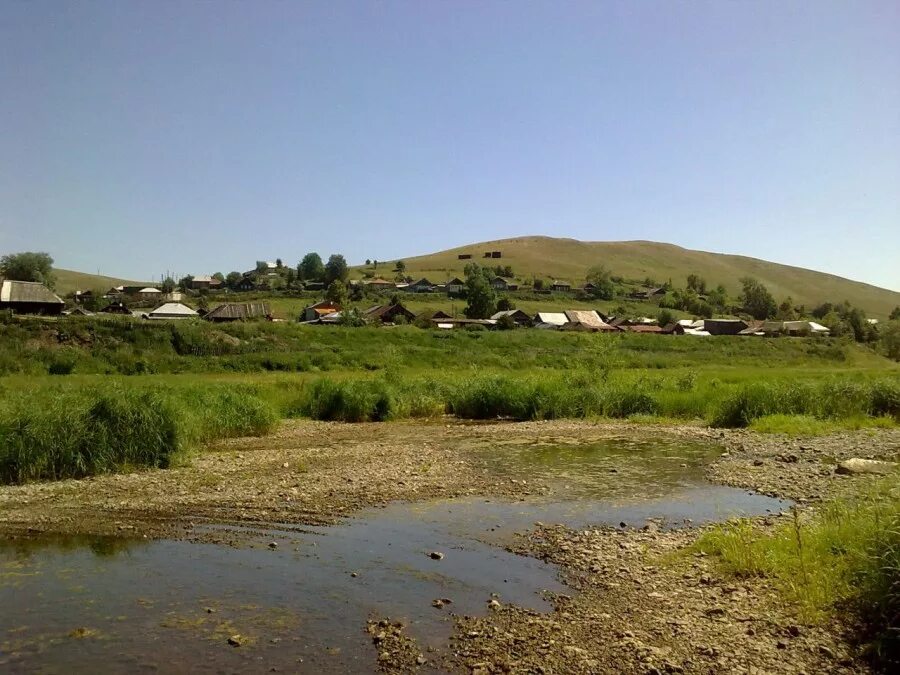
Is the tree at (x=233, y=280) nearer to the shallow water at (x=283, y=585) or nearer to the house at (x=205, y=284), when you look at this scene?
the house at (x=205, y=284)

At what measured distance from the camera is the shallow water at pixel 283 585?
828cm

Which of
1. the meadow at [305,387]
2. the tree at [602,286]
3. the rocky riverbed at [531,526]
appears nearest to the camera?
the rocky riverbed at [531,526]

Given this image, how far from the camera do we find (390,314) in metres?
103

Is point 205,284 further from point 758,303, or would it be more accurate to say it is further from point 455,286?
point 758,303

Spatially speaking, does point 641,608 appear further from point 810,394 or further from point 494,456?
point 810,394

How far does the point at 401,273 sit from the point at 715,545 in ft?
547

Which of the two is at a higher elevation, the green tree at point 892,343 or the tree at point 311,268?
the tree at point 311,268

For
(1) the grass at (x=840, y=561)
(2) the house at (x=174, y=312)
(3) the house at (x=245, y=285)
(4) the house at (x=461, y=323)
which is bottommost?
(1) the grass at (x=840, y=561)

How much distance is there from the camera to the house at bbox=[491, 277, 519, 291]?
150m

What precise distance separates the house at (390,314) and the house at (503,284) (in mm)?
47495

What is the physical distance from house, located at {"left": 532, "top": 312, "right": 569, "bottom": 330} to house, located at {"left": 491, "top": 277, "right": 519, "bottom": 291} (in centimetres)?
4145

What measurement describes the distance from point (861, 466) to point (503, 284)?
134716mm

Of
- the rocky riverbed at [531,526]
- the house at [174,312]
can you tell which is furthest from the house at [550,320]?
the rocky riverbed at [531,526]

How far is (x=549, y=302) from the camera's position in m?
134
